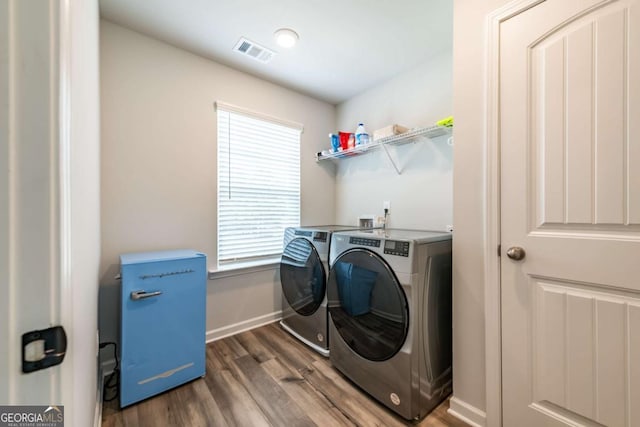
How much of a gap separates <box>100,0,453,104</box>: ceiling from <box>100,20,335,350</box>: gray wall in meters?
0.17

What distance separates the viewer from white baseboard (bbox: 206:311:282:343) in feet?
7.21

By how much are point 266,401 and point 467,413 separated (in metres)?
1.12

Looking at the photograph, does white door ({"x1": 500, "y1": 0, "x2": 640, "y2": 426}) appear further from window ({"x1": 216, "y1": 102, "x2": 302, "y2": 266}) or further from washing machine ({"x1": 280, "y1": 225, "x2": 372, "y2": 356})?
window ({"x1": 216, "y1": 102, "x2": 302, "y2": 266})

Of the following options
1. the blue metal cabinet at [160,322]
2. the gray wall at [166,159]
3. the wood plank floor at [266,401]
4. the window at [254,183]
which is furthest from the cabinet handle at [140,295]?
the window at [254,183]

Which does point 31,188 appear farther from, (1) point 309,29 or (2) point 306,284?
(1) point 309,29

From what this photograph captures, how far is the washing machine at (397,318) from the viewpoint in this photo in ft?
4.42

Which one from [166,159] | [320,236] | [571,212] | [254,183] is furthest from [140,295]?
[571,212]

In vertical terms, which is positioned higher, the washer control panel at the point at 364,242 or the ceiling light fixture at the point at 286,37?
the ceiling light fixture at the point at 286,37

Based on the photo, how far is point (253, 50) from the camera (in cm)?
205

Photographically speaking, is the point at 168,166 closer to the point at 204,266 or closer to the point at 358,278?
the point at 204,266

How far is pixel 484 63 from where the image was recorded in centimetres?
128

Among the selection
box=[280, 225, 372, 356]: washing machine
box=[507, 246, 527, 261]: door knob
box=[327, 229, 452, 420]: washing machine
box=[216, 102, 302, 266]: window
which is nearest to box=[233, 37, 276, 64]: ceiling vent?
box=[216, 102, 302, 266]: window

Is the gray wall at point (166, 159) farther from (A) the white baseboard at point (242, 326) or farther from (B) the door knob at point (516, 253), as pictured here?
(B) the door knob at point (516, 253)

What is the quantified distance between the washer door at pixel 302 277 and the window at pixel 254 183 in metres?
0.34
